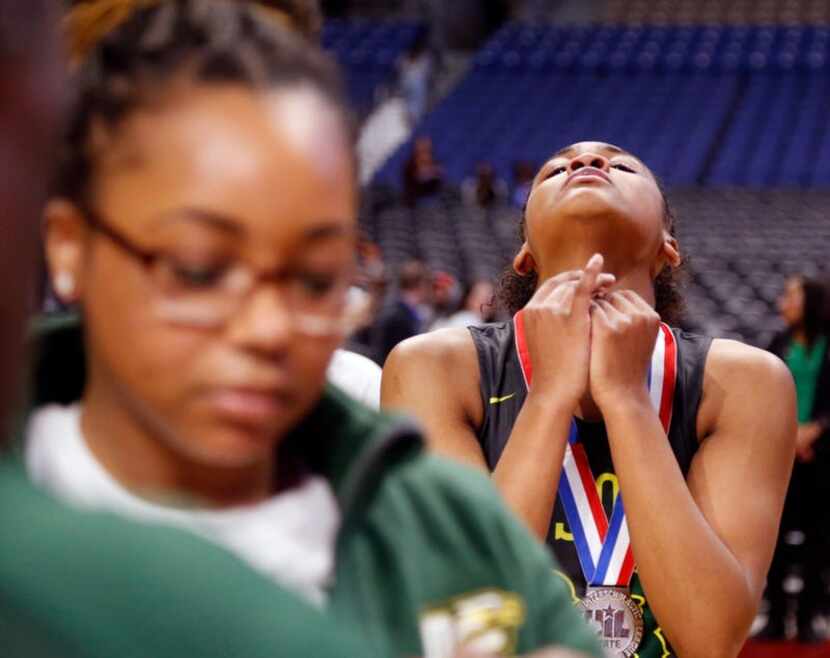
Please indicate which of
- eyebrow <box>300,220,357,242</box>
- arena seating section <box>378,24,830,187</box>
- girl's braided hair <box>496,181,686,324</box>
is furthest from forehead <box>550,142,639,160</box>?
arena seating section <box>378,24,830,187</box>

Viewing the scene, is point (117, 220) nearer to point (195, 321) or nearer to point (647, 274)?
point (195, 321)

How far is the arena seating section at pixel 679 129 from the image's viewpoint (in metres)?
10.3

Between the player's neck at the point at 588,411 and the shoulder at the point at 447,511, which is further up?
the shoulder at the point at 447,511

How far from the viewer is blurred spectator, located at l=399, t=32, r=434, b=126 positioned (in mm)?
15766

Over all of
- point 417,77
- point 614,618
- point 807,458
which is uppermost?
point 614,618

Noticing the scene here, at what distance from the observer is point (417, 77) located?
15969mm

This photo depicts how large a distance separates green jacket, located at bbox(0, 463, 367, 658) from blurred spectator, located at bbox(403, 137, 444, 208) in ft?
38.8

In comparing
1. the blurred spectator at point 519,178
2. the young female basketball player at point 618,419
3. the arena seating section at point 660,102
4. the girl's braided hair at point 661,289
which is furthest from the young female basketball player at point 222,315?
the arena seating section at point 660,102

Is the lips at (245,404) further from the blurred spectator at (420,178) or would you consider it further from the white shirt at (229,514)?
the blurred spectator at (420,178)

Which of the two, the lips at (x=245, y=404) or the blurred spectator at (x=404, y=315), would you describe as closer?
the lips at (x=245, y=404)

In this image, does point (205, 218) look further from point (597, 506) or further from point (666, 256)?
point (666, 256)

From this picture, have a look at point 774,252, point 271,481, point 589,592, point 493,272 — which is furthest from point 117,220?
point 774,252

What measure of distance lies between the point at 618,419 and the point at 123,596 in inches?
43.3

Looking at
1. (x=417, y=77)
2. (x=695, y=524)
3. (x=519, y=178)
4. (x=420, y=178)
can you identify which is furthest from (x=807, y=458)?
(x=417, y=77)
